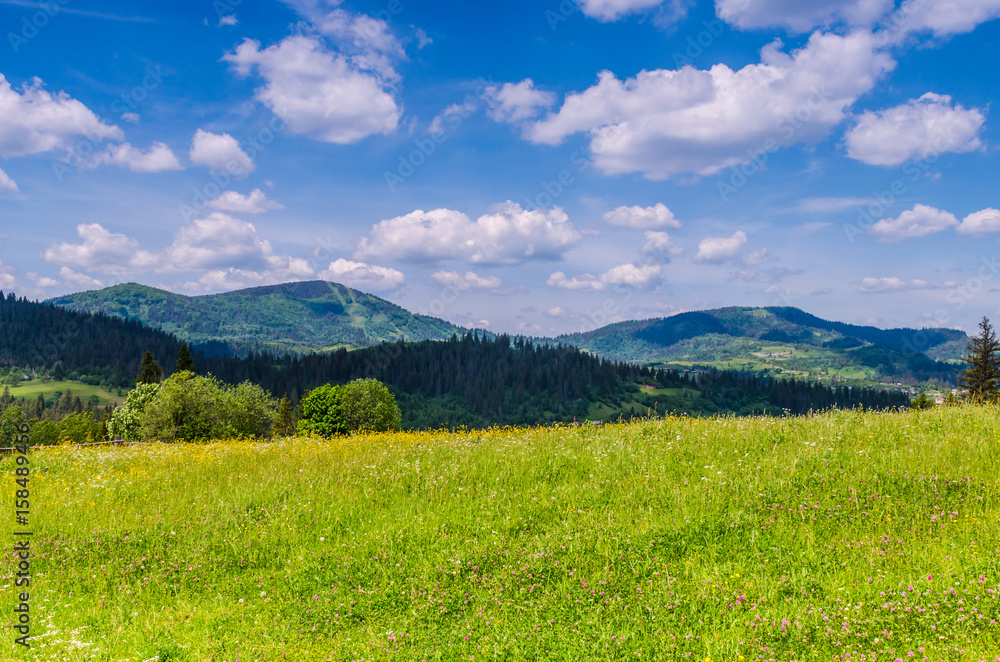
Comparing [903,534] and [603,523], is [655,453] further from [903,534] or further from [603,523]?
[903,534]

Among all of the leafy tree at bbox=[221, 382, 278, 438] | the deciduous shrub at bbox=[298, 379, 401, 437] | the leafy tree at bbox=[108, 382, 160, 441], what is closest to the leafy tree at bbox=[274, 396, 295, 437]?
the leafy tree at bbox=[221, 382, 278, 438]

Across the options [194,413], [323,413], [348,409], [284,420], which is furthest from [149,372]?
[348,409]

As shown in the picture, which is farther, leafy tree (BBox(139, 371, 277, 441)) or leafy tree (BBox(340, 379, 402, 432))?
leafy tree (BBox(340, 379, 402, 432))

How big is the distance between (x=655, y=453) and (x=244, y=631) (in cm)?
911

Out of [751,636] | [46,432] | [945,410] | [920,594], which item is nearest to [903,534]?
[920,594]

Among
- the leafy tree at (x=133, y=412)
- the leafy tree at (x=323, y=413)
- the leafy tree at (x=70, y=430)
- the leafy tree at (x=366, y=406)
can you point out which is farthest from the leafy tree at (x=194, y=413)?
the leafy tree at (x=70, y=430)

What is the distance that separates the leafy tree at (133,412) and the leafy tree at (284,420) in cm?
2146

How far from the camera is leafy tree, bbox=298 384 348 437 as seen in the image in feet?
277

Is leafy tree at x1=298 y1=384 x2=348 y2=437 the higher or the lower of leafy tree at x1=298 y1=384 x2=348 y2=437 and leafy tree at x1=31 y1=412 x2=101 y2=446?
the higher

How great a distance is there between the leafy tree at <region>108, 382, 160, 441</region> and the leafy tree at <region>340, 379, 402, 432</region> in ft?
89.2

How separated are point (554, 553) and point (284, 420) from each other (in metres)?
109

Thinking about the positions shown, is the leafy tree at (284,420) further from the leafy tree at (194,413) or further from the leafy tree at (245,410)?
the leafy tree at (194,413)

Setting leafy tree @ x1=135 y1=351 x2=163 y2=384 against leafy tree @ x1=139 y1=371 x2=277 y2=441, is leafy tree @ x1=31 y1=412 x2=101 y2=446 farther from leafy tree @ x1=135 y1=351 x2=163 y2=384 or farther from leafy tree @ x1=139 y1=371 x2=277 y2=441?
leafy tree @ x1=139 y1=371 x2=277 y2=441

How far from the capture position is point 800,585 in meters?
7.38
